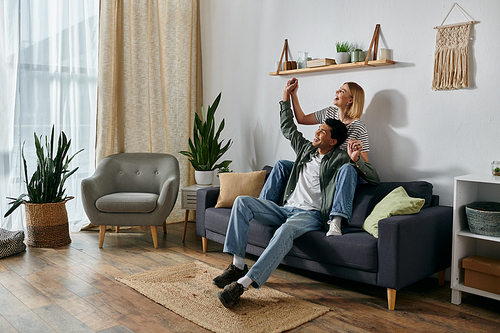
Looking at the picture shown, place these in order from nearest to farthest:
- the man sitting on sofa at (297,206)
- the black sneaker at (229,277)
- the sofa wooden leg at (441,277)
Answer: the man sitting on sofa at (297,206) < the black sneaker at (229,277) < the sofa wooden leg at (441,277)

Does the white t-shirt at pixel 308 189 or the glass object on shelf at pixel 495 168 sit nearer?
the glass object on shelf at pixel 495 168

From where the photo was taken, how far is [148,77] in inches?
183

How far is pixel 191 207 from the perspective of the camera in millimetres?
4027

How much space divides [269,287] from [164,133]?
2518 mm

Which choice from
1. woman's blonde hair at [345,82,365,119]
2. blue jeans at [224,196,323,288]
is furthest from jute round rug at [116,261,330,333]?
woman's blonde hair at [345,82,365,119]

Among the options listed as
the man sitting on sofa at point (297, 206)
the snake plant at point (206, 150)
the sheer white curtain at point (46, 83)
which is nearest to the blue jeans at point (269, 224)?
the man sitting on sofa at point (297, 206)

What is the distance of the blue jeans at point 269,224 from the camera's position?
257cm

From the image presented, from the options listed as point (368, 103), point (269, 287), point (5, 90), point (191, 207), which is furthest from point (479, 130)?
point (5, 90)

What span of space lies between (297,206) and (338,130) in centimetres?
62

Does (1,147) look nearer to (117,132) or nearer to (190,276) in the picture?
(117,132)

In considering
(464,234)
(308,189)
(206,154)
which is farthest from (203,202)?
(464,234)

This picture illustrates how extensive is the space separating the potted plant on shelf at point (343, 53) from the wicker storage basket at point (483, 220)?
1.44 meters

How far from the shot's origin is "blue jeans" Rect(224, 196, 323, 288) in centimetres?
257

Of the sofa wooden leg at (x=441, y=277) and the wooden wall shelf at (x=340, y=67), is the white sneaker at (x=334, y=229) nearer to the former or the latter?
the sofa wooden leg at (x=441, y=277)
